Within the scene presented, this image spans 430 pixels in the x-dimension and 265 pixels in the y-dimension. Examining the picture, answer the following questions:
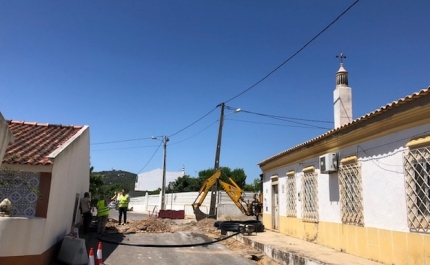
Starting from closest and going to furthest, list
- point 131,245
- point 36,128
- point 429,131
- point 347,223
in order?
point 429,131 → point 347,223 → point 36,128 → point 131,245

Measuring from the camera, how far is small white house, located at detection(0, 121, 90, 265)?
24.6ft

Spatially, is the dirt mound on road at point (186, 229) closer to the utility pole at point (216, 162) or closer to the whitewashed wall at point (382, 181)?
the utility pole at point (216, 162)

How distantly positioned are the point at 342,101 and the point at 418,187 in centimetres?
881

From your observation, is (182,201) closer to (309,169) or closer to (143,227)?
(143,227)

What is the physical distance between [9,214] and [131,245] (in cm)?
577

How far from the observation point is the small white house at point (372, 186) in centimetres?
720

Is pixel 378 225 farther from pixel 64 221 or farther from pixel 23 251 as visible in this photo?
pixel 64 221

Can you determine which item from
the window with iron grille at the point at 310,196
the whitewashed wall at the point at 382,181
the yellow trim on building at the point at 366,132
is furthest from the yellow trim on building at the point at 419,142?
the window with iron grille at the point at 310,196

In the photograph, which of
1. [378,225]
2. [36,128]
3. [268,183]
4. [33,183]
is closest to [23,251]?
[33,183]

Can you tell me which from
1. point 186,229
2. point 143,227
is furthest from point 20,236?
point 186,229

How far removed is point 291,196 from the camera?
14.5m

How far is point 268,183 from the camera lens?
715 inches

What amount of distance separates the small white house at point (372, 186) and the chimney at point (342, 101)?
3004mm

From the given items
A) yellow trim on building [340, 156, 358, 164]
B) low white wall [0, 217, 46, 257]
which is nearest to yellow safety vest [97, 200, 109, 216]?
low white wall [0, 217, 46, 257]
